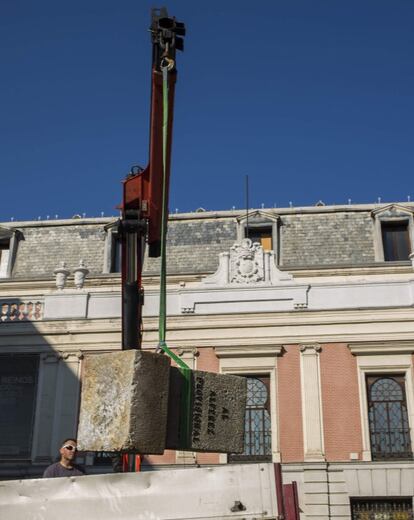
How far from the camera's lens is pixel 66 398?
2014cm

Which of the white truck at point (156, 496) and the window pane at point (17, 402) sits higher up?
the window pane at point (17, 402)

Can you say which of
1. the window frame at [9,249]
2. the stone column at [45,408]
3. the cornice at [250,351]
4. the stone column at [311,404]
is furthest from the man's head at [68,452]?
the window frame at [9,249]

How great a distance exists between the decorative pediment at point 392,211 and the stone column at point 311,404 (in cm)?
763

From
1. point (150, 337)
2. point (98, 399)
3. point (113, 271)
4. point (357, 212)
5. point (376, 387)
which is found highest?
point (357, 212)

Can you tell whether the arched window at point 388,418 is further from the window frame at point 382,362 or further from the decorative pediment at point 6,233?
the decorative pediment at point 6,233

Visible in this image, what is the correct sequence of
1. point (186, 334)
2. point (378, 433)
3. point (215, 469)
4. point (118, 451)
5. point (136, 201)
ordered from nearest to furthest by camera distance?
point (215, 469)
point (118, 451)
point (136, 201)
point (378, 433)
point (186, 334)

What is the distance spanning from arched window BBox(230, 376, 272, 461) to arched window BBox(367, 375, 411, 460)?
2.57 metres

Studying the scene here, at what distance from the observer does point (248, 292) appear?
20.8 metres

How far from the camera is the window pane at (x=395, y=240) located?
1005 inches

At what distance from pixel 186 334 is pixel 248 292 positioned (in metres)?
2.04

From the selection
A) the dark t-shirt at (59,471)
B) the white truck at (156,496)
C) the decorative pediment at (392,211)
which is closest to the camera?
the white truck at (156,496)

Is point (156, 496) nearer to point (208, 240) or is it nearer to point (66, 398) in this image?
point (66, 398)

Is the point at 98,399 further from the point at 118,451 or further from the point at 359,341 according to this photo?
the point at 359,341

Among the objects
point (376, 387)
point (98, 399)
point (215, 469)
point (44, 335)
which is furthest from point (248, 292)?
point (215, 469)
